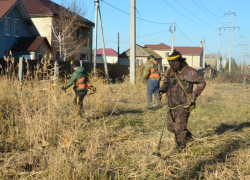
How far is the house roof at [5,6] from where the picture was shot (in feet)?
78.0

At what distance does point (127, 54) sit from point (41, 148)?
51958 mm

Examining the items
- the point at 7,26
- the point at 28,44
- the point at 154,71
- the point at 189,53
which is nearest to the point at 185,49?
the point at 189,53

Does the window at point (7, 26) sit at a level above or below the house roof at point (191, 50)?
below

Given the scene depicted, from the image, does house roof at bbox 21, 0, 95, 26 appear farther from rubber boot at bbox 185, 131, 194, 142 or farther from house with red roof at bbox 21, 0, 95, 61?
rubber boot at bbox 185, 131, 194, 142

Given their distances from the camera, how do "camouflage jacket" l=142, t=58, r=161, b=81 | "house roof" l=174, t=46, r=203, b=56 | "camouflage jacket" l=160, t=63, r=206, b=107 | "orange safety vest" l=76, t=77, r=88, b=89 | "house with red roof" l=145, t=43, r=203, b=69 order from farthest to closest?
"house roof" l=174, t=46, r=203, b=56 → "house with red roof" l=145, t=43, r=203, b=69 → "camouflage jacket" l=142, t=58, r=161, b=81 → "orange safety vest" l=76, t=77, r=88, b=89 → "camouflage jacket" l=160, t=63, r=206, b=107

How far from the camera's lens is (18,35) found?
26.9 meters

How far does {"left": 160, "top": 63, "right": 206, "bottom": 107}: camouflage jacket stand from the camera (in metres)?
4.78

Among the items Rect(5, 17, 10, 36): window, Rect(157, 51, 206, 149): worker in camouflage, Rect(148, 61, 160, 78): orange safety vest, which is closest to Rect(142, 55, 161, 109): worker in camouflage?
Rect(148, 61, 160, 78): orange safety vest

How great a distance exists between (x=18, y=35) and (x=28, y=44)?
5.58ft

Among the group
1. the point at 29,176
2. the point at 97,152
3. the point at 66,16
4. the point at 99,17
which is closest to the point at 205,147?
the point at 97,152

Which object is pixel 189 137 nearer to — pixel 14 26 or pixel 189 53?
pixel 14 26

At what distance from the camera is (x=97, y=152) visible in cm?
465

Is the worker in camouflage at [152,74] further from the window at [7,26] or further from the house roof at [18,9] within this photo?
the window at [7,26]

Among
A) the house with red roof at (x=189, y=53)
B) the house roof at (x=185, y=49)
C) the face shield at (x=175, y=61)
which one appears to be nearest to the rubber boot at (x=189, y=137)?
the face shield at (x=175, y=61)
